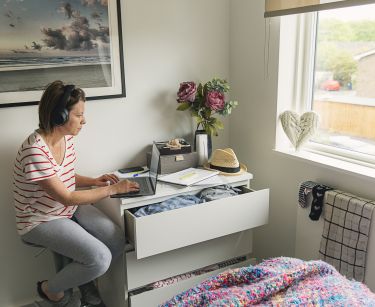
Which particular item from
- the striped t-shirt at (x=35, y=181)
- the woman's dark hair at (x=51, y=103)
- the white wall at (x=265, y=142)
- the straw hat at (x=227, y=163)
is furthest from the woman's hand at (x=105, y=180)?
the white wall at (x=265, y=142)

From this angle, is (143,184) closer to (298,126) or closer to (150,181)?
(150,181)

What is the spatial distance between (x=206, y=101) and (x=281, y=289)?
1.23 metres

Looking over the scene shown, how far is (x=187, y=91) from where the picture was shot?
221 cm

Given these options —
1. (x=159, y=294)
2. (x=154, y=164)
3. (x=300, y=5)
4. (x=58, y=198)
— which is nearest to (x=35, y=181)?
(x=58, y=198)

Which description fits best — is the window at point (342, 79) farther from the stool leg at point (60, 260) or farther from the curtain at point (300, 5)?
the stool leg at point (60, 260)

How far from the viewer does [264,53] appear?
2240mm

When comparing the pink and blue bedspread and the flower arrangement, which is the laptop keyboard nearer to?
the flower arrangement

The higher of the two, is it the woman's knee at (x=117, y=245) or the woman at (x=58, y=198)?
the woman at (x=58, y=198)

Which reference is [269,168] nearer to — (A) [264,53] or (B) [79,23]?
(A) [264,53]

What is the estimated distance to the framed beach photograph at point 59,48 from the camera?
6.23 feet

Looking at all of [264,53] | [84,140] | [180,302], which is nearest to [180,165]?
[84,140]

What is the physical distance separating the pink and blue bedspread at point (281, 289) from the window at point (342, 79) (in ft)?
2.74

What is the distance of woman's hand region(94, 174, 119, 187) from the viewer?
201cm

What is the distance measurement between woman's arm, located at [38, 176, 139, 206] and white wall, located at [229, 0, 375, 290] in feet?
2.84
